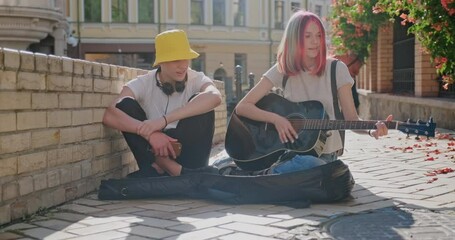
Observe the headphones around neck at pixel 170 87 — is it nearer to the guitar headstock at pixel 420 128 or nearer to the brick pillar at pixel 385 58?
the guitar headstock at pixel 420 128

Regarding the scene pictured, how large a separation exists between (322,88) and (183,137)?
113 centimetres

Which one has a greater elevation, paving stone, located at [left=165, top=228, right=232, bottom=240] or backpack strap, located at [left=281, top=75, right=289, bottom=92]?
backpack strap, located at [left=281, top=75, right=289, bottom=92]

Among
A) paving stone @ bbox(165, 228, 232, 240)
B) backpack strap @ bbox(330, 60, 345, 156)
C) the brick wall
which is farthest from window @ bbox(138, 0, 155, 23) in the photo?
paving stone @ bbox(165, 228, 232, 240)

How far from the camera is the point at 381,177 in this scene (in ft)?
18.6

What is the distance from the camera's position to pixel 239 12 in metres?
37.2

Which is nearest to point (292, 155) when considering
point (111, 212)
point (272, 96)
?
point (272, 96)

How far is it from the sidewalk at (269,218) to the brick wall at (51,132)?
0.57 feet

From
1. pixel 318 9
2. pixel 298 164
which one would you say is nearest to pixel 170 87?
pixel 298 164

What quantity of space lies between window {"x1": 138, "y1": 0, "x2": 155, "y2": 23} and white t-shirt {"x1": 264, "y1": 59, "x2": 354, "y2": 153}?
30811 mm

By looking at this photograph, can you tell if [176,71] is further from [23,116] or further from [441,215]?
[441,215]

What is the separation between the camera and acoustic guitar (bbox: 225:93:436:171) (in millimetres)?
4517

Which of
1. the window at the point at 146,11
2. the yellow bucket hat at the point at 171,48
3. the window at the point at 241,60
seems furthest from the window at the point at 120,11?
the yellow bucket hat at the point at 171,48

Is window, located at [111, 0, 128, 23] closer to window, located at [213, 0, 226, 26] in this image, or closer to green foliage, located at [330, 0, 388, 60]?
window, located at [213, 0, 226, 26]

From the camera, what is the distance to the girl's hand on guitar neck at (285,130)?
4.52m
